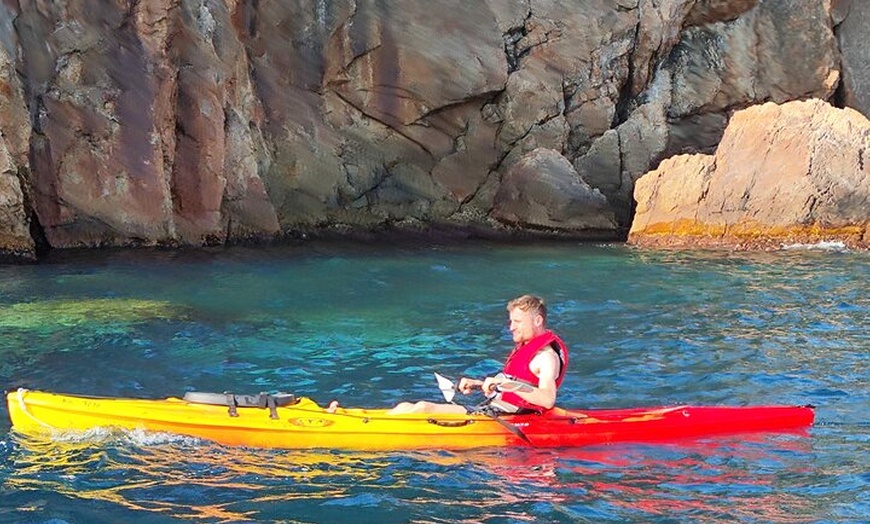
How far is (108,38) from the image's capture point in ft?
57.8

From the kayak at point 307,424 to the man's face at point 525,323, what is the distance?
614 mm

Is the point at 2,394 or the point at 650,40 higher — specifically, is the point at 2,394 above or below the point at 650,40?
below

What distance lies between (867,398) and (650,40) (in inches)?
593

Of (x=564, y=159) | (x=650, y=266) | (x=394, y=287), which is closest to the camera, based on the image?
(x=394, y=287)

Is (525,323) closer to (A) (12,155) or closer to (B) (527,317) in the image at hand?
(B) (527,317)

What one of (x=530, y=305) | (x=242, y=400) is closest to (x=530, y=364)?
(x=530, y=305)

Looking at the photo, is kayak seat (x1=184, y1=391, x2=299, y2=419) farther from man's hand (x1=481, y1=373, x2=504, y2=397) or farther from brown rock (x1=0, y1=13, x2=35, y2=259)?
brown rock (x1=0, y1=13, x2=35, y2=259)

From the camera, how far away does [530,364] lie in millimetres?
7629

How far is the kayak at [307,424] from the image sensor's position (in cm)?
752

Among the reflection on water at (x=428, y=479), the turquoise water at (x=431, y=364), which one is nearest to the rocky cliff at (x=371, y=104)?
the turquoise water at (x=431, y=364)

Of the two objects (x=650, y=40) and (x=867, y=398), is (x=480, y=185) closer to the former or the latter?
(x=650, y=40)

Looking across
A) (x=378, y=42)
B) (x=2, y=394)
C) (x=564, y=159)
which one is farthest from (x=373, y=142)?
(x=2, y=394)

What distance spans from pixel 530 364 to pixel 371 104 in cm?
1434

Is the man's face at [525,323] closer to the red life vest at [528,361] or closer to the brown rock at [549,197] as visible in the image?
the red life vest at [528,361]
